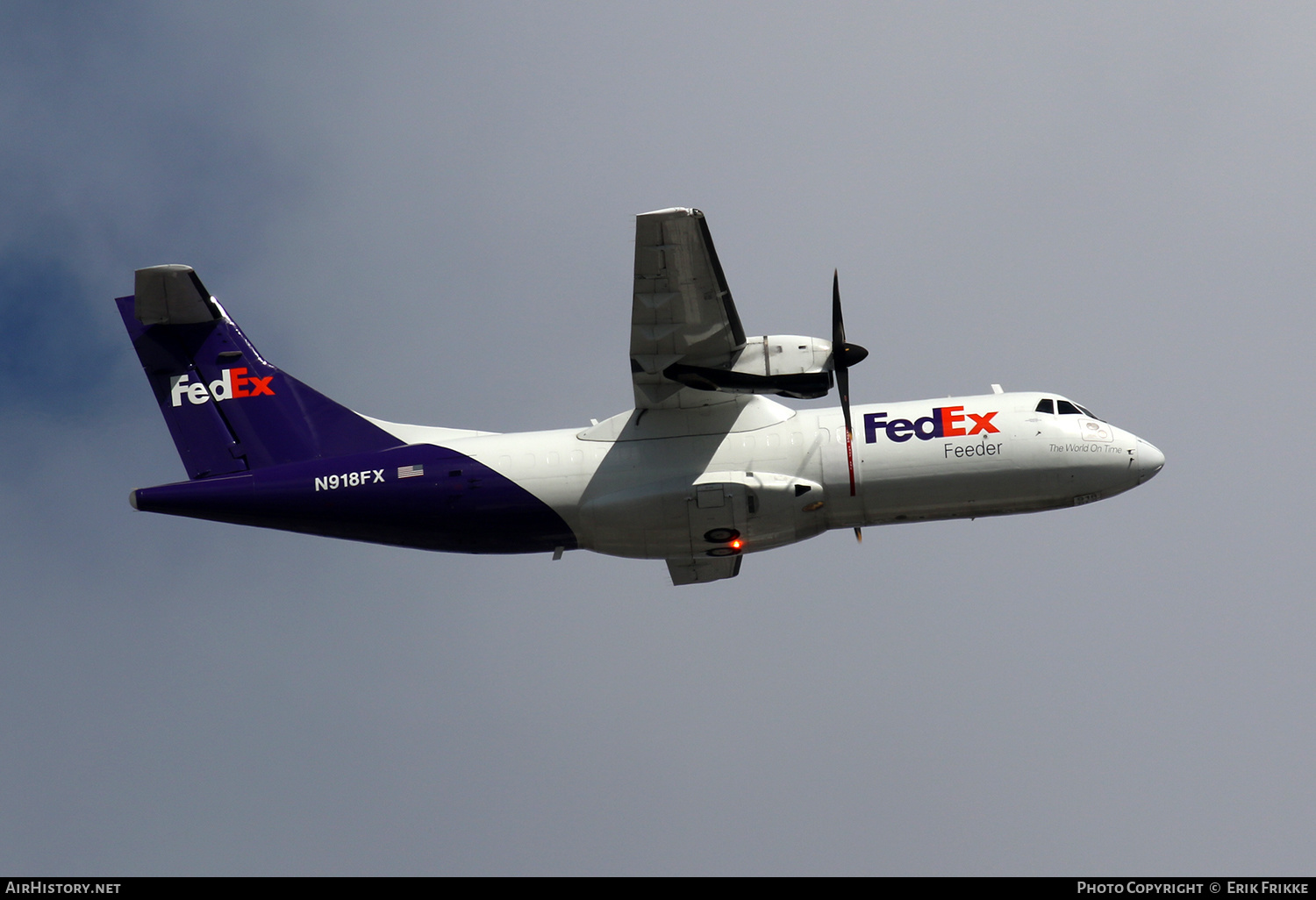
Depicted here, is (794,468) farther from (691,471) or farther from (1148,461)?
(1148,461)

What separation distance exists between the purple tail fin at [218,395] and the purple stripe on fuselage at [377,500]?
996 mm

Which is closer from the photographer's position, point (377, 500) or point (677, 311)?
point (677, 311)

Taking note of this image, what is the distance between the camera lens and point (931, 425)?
2788cm

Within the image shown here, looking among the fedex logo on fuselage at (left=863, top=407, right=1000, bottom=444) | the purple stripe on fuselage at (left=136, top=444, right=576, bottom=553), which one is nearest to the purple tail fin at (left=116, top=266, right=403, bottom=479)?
the purple stripe on fuselage at (left=136, top=444, right=576, bottom=553)

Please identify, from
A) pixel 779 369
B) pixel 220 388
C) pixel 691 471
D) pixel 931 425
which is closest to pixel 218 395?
pixel 220 388

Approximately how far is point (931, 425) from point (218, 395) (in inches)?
573

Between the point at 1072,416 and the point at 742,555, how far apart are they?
23.7 ft

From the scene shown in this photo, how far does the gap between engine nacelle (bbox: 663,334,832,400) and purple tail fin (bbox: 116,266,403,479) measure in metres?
6.97

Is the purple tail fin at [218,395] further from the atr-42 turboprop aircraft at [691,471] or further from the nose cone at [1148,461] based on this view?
the nose cone at [1148,461]

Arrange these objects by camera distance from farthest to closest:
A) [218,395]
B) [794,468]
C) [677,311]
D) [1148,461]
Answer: [218,395] → [1148,461] → [794,468] → [677,311]

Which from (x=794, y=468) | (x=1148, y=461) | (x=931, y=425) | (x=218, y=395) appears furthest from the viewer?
(x=218, y=395)

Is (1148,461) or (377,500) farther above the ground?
(377,500)

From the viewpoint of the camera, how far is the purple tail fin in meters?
28.8
